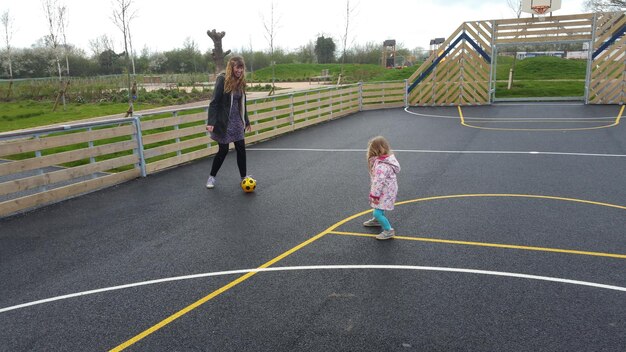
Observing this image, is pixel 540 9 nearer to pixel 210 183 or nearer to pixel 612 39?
pixel 612 39

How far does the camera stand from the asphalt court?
3.36 m

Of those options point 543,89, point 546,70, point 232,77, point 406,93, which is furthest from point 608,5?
point 232,77

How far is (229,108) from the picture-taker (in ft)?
23.8

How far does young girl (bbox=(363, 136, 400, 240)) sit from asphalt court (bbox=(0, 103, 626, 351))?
0.81 ft

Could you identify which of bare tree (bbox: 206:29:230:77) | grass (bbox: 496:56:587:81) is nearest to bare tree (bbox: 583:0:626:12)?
grass (bbox: 496:56:587:81)

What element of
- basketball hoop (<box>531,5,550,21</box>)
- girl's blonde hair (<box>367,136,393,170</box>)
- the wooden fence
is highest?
basketball hoop (<box>531,5,550,21</box>)

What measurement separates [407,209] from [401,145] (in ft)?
17.7

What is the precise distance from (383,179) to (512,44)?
16.9 metres

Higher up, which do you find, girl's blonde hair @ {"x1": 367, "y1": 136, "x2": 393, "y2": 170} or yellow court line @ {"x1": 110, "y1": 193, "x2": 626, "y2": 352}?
girl's blonde hair @ {"x1": 367, "y1": 136, "x2": 393, "y2": 170}

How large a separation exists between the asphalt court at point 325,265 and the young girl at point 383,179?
0.25 metres

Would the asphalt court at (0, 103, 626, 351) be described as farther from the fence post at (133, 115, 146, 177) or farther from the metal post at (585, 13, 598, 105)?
the metal post at (585, 13, 598, 105)

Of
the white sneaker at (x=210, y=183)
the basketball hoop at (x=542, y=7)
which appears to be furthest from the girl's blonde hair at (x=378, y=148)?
the basketball hoop at (x=542, y=7)

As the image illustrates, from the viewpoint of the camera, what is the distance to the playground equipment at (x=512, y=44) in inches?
717

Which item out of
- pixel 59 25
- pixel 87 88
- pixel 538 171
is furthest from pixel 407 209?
pixel 87 88
